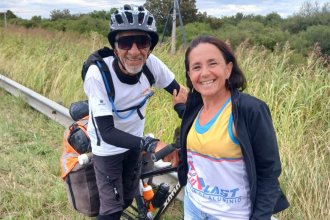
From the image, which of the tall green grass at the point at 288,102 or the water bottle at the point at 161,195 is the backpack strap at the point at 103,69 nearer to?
the water bottle at the point at 161,195

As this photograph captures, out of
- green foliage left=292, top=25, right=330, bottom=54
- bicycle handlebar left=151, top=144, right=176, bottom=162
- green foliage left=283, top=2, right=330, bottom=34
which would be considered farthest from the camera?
green foliage left=283, top=2, right=330, bottom=34

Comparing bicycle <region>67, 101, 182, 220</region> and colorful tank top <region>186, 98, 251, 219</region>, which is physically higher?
colorful tank top <region>186, 98, 251, 219</region>

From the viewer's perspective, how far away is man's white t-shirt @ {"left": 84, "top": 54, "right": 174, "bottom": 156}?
8.62 ft

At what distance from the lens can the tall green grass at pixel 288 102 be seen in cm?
332

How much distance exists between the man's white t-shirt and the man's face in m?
0.11

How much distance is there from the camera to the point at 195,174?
7.23 ft

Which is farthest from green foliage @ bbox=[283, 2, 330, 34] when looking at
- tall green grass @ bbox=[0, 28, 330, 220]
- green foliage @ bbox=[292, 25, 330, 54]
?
tall green grass @ bbox=[0, 28, 330, 220]

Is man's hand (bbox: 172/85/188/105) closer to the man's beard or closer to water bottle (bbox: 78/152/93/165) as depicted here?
the man's beard

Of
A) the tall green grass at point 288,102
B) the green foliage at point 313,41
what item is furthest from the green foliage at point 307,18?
the tall green grass at point 288,102

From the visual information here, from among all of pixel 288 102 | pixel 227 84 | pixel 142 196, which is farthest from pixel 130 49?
pixel 288 102

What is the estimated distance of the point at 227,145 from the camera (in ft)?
6.45

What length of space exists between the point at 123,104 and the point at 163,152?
58 centimetres

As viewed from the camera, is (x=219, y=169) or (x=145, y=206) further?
(x=145, y=206)

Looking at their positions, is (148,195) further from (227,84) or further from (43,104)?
(43,104)
